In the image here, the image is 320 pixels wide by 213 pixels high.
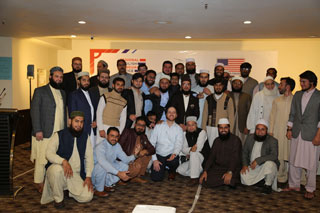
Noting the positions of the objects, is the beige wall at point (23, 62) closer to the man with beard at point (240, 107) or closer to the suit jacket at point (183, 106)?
the suit jacket at point (183, 106)

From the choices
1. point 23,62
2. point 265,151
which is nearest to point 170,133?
point 265,151

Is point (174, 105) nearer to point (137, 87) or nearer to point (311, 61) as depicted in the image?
point (137, 87)

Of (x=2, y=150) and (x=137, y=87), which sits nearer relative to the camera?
(x=2, y=150)

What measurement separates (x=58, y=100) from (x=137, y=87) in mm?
1493

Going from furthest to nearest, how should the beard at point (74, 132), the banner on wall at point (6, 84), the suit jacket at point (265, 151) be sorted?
the banner on wall at point (6, 84) → the suit jacket at point (265, 151) → the beard at point (74, 132)

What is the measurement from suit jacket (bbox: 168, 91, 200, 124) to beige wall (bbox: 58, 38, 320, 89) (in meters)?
Result: 4.12

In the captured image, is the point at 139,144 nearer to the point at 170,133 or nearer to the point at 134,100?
the point at 170,133

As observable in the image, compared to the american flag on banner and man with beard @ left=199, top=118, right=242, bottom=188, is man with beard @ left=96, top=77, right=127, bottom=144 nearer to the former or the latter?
man with beard @ left=199, top=118, right=242, bottom=188

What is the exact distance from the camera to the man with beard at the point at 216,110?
5.62 m

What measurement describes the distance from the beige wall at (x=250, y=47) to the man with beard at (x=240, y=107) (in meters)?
3.67

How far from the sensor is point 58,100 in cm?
468

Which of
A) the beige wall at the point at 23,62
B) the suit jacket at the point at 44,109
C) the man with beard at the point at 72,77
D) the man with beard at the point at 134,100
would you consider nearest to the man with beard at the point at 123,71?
the man with beard at the point at 72,77

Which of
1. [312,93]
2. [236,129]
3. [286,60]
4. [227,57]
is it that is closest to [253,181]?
[236,129]

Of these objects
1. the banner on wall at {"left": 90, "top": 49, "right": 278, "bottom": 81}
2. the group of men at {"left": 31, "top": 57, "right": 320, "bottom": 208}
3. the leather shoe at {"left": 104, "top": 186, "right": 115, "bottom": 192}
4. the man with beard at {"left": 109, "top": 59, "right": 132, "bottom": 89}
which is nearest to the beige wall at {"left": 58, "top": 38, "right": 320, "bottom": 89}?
the banner on wall at {"left": 90, "top": 49, "right": 278, "bottom": 81}
